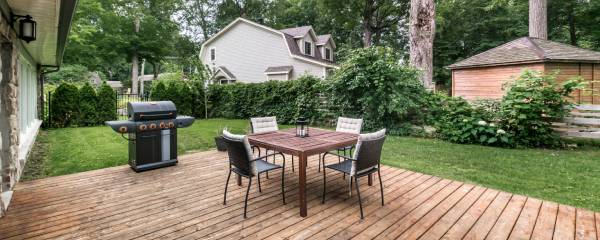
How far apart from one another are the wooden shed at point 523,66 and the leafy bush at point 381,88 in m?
2.79

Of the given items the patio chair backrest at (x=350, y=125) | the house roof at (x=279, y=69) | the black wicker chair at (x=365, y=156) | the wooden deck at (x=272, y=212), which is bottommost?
the wooden deck at (x=272, y=212)

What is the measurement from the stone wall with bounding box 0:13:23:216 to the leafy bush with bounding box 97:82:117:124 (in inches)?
263

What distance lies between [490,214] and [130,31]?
22.5m

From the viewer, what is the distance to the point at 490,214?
2.97 meters

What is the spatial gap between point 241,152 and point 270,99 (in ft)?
27.2

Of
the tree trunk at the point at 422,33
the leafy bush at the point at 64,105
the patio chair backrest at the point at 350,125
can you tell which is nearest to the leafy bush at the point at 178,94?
the leafy bush at the point at 64,105

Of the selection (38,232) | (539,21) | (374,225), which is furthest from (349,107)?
(539,21)

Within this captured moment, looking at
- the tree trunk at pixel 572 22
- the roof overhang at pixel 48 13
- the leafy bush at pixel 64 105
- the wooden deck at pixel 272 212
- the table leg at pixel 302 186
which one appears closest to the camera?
the wooden deck at pixel 272 212

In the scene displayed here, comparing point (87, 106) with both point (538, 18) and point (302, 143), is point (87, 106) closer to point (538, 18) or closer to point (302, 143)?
point (302, 143)

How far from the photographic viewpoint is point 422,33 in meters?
9.20

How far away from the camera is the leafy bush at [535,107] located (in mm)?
6102

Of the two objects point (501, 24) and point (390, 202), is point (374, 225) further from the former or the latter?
→ point (501, 24)

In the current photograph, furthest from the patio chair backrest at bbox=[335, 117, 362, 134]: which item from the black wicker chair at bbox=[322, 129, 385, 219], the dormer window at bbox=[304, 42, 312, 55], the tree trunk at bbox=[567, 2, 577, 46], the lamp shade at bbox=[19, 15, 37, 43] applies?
the tree trunk at bbox=[567, 2, 577, 46]

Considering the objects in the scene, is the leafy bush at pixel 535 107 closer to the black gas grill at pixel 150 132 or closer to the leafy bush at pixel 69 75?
the black gas grill at pixel 150 132
